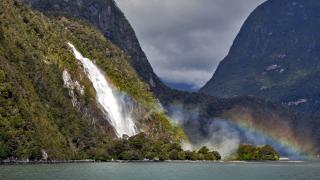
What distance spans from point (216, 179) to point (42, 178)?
142ft

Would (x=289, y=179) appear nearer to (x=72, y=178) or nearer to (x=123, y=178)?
(x=123, y=178)

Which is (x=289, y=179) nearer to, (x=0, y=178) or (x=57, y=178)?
(x=57, y=178)

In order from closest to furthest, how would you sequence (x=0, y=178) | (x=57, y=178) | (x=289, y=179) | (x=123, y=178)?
1. (x=0, y=178)
2. (x=57, y=178)
3. (x=123, y=178)
4. (x=289, y=179)

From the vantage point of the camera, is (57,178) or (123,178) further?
(123,178)

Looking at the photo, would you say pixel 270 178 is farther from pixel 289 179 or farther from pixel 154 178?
pixel 154 178

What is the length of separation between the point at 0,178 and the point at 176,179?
42131mm

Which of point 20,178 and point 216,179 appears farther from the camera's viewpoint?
point 216,179

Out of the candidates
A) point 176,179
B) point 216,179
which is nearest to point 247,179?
point 216,179

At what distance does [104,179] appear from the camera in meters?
136

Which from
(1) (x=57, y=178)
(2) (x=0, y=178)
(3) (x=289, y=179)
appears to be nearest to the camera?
(2) (x=0, y=178)

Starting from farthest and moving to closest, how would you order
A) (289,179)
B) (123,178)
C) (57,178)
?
(289,179)
(123,178)
(57,178)

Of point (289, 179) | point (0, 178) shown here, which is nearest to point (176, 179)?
point (289, 179)

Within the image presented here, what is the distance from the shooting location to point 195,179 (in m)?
148

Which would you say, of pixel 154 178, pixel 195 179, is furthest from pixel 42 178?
pixel 195 179
